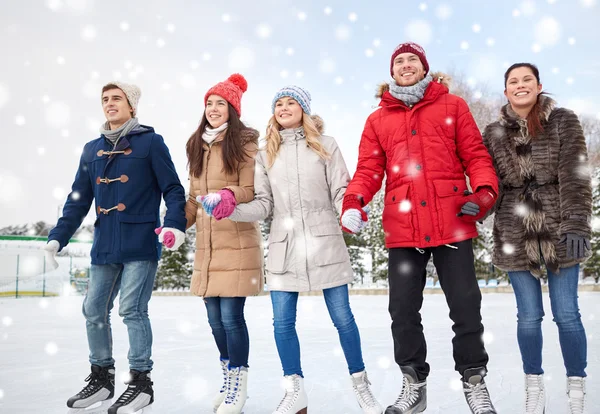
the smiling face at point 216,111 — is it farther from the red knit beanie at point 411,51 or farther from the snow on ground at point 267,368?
the snow on ground at point 267,368

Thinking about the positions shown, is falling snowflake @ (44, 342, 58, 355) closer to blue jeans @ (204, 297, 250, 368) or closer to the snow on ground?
the snow on ground

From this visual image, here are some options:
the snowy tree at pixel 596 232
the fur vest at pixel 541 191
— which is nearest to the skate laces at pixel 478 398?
the fur vest at pixel 541 191

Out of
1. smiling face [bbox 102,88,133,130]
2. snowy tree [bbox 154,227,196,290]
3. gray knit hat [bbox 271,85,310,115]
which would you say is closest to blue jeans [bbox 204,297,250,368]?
gray knit hat [bbox 271,85,310,115]

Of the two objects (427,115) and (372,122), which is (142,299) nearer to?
(372,122)

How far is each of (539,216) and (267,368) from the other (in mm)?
2556

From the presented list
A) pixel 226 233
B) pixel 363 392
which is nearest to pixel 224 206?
pixel 226 233

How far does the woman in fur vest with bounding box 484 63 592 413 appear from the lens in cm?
274

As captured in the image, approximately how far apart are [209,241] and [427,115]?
153 centimetres

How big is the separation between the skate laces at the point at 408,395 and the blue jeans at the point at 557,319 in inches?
25.1

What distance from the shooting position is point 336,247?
304cm

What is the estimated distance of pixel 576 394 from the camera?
2.72 m

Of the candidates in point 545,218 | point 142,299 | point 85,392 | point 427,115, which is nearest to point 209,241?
point 142,299

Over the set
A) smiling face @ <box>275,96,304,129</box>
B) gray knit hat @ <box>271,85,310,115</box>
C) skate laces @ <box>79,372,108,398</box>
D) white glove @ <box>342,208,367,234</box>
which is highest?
gray knit hat @ <box>271,85,310,115</box>

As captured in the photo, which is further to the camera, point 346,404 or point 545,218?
point 346,404
